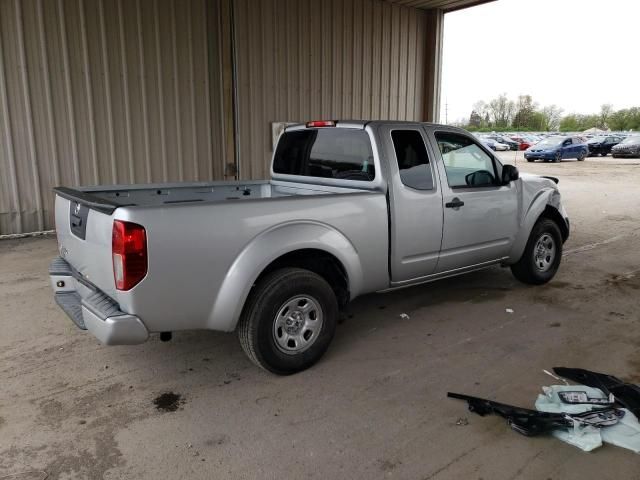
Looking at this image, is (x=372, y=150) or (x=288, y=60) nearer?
(x=372, y=150)

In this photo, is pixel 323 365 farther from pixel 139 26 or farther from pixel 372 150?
pixel 139 26

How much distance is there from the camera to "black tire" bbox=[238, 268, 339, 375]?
11.3 ft

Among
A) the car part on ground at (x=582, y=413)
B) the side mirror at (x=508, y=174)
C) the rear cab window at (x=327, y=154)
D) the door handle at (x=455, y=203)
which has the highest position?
the rear cab window at (x=327, y=154)

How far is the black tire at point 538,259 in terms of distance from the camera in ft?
18.4

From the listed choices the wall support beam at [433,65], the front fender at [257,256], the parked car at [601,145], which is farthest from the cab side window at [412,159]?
the parked car at [601,145]

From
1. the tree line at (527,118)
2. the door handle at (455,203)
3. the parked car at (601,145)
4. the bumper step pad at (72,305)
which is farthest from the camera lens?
the tree line at (527,118)

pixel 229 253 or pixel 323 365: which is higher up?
pixel 229 253

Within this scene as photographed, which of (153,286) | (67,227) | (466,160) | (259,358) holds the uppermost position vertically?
(466,160)

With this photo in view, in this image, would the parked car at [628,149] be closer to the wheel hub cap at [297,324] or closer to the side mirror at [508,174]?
the side mirror at [508,174]

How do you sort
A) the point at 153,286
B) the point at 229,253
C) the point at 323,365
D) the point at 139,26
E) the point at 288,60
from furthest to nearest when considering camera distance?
the point at 288,60 → the point at 139,26 → the point at 323,365 → the point at 229,253 → the point at 153,286

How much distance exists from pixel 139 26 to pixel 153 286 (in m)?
7.35

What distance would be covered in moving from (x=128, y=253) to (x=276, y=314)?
106 cm

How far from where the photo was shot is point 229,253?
3240 millimetres

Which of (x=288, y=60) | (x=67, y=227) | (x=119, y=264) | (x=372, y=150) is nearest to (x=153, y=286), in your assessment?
(x=119, y=264)
